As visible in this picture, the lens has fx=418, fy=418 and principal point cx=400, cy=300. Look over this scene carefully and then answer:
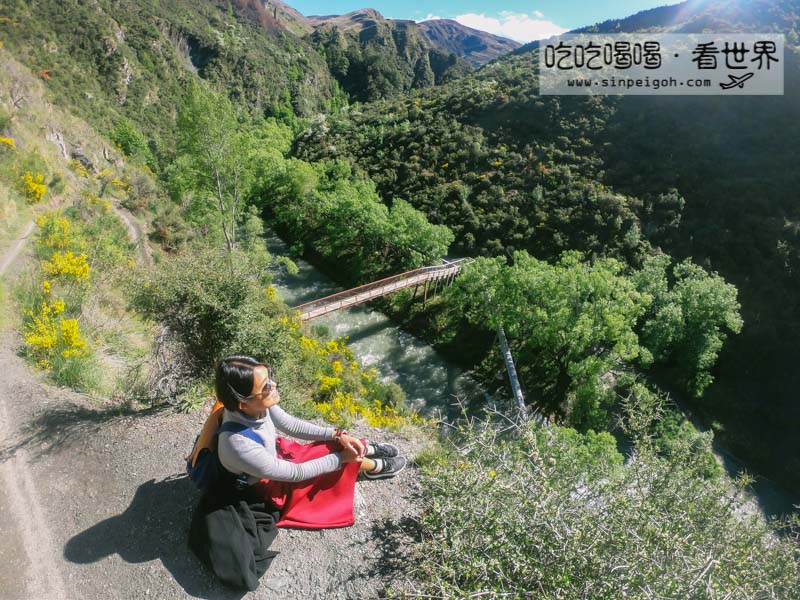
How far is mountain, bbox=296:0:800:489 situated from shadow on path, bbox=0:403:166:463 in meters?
21.9

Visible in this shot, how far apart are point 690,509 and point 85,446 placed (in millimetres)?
6377

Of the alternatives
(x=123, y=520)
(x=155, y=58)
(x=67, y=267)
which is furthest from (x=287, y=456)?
(x=155, y=58)

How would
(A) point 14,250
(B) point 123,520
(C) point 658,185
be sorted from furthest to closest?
(C) point 658,185 < (A) point 14,250 < (B) point 123,520

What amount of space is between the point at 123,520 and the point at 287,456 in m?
1.69

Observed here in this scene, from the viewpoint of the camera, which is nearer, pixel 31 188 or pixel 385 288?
pixel 31 188

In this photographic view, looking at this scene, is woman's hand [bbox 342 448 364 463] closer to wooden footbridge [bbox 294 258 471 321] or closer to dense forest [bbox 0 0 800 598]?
dense forest [bbox 0 0 800 598]

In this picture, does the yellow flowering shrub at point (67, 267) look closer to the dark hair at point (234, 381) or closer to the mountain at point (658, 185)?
the dark hair at point (234, 381)

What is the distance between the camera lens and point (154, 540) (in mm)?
3947

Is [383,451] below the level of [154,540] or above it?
above

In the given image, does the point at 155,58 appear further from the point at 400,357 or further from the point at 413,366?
the point at 413,366

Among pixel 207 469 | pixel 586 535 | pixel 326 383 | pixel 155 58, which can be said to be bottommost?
pixel 326 383

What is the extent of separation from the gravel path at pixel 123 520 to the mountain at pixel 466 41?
198 meters

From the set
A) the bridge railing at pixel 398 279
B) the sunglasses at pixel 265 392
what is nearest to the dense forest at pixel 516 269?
the bridge railing at pixel 398 279

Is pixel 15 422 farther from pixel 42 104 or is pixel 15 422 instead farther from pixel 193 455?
pixel 42 104
